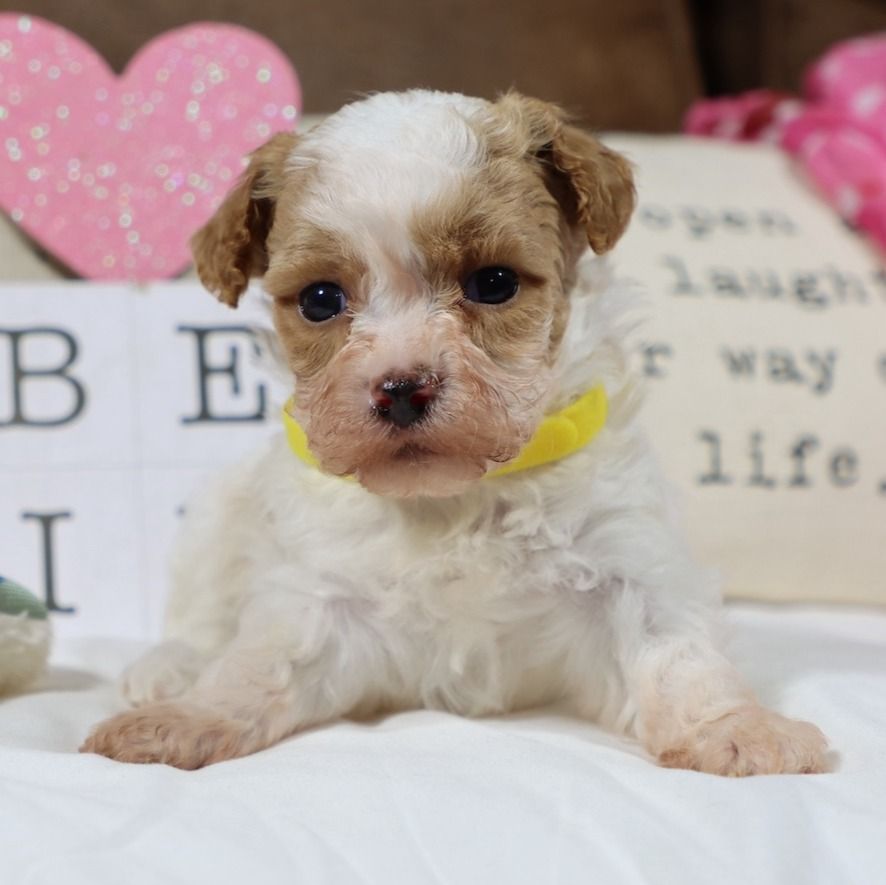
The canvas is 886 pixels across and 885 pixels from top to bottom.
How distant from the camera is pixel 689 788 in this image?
121 cm

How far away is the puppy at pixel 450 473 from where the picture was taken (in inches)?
53.6

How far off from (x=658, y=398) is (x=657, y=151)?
570mm

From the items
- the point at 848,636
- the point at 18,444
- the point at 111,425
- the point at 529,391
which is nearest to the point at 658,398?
the point at 848,636

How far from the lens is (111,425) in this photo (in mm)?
2188

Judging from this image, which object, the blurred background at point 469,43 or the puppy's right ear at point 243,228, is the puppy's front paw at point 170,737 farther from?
the blurred background at point 469,43

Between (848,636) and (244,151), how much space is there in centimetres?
139

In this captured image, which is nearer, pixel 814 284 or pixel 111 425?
pixel 111 425

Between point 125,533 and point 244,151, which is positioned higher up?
point 244,151

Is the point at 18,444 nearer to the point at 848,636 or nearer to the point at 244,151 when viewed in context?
the point at 244,151

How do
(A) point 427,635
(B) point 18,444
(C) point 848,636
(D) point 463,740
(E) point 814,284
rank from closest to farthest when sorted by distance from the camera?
(D) point 463,740, (A) point 427,635, (C) point 848,636, (B) point 18,444, (E) point 814,284

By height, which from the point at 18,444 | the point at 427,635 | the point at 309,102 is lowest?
the point at 427,635

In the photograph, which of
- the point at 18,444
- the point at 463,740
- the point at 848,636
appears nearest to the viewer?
the point at 463,740

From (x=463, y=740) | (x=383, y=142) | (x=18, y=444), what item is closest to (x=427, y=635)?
(x=463, y=740)

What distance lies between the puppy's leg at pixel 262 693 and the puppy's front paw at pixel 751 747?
16.7 inches
